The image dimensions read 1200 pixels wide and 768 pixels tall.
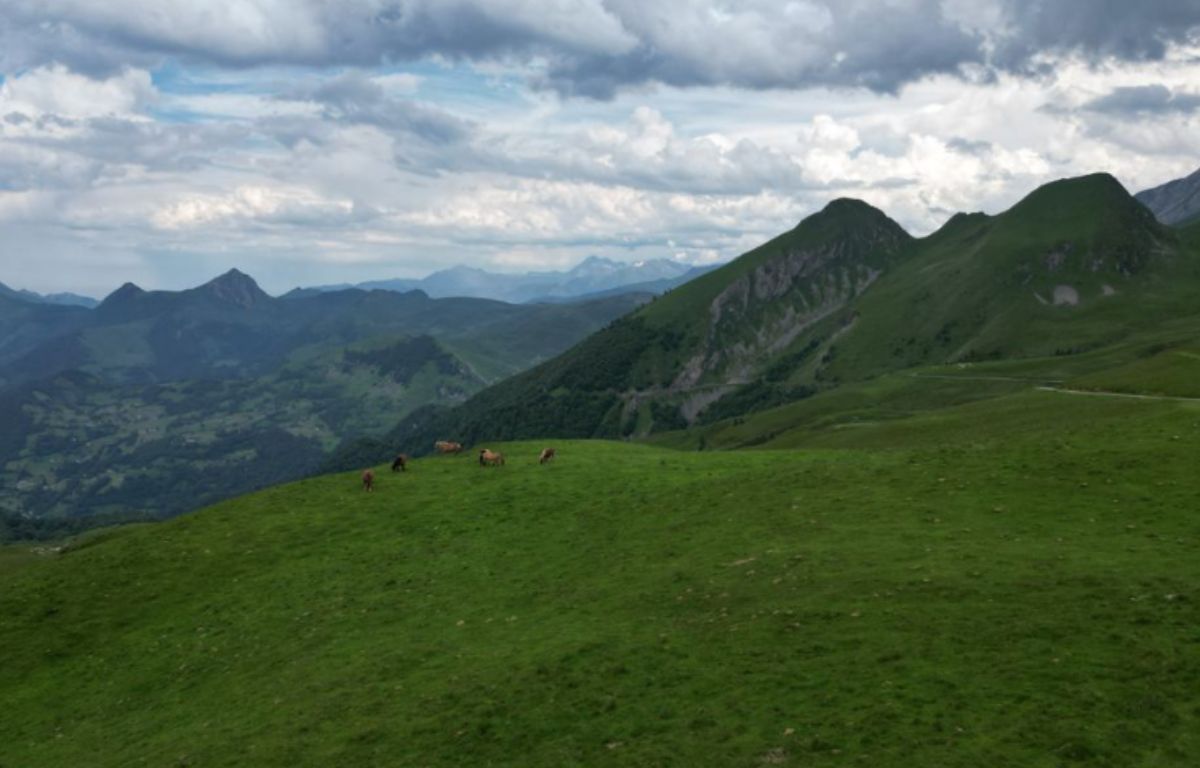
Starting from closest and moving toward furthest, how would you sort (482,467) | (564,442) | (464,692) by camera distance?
(464,692) < (482,467) < (564,442)

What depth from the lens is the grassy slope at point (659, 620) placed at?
24109mm

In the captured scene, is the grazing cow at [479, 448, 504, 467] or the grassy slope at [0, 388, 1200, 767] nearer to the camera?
the grassy slope at [0, 388, 1200, 767]

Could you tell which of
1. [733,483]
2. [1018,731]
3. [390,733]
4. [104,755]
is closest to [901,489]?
[733,483]

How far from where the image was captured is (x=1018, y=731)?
22.0 meters

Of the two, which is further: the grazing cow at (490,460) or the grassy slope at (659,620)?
the grazing cow at (490,460)

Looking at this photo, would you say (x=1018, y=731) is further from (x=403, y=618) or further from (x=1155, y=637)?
(x=403, y=618)

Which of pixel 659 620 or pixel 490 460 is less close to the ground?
pixel 490 460

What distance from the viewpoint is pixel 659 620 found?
33406 mm

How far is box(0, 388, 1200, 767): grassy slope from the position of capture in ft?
79.1

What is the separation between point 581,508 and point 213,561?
70.3ft

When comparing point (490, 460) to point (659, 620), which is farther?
point (490, 460)

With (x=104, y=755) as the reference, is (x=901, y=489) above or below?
above

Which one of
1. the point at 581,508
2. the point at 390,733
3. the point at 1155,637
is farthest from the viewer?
the point at 581,508

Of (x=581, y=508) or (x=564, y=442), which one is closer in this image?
(x=581, y=508)
